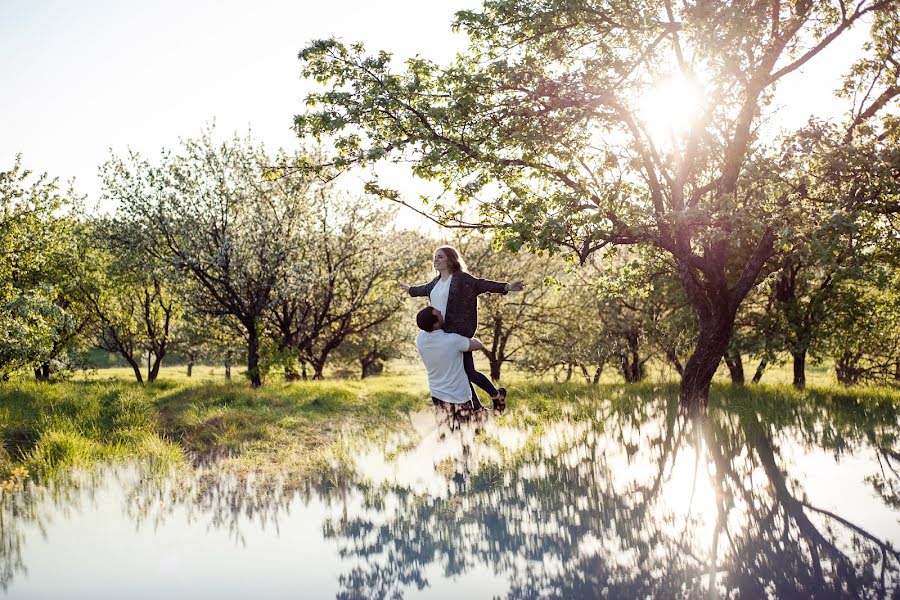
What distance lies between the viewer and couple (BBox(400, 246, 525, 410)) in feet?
28.7

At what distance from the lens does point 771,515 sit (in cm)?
509

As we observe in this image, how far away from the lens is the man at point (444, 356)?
28.6ft

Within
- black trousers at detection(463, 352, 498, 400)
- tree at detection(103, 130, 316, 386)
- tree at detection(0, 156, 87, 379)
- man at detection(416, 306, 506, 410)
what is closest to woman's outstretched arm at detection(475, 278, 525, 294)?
man at detection(416, 306, 506, 410)

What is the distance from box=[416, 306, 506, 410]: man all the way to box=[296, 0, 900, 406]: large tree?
5.00ft

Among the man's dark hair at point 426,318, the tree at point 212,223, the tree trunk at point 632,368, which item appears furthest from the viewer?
the tree trunk at point 632,368

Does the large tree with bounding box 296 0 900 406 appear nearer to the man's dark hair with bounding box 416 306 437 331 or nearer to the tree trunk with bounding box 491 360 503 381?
the man's dark hair with bounding box 416 306 437 331

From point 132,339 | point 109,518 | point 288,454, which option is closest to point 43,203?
point 132,339

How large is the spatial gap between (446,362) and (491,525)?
4.04 metres

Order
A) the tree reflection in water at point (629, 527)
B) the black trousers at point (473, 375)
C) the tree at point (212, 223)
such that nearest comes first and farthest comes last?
the tree reflection in water at point (629, 527) < the black trousers at point (473, 375) < the tree at point (212, 223)

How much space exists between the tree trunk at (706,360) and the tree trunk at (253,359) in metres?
10.6

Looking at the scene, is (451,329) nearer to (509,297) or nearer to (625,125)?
(625,125)

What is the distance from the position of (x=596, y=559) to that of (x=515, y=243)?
517cm

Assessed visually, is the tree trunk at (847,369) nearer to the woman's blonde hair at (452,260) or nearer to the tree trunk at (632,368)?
the tree trunk at (632,368)

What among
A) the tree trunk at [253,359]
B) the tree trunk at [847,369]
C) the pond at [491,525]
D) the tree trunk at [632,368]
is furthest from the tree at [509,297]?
the pond at [491,525]
